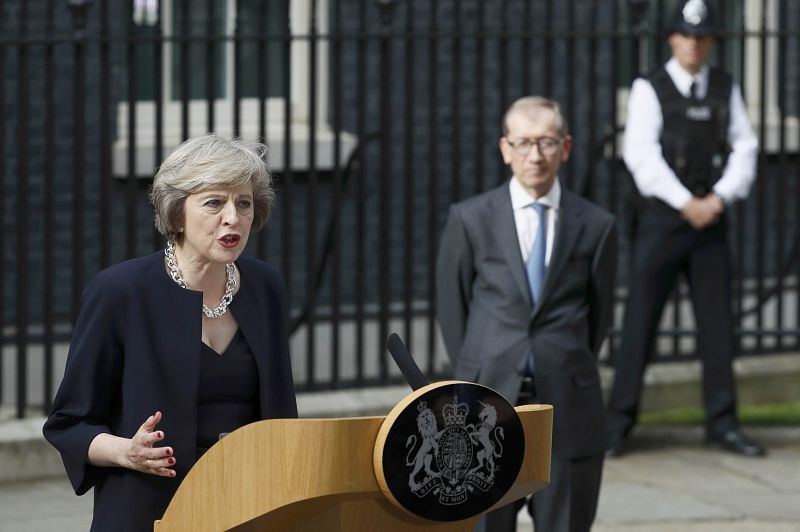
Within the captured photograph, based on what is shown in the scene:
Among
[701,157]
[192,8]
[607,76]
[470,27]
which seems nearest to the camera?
[701,157]

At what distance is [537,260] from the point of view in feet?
17.5

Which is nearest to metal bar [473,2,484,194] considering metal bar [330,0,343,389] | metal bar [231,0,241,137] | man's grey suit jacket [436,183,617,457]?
metal bar [330,0,343,389]

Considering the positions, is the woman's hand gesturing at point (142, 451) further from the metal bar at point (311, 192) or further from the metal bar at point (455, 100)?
the metal bar at point (455, 100)

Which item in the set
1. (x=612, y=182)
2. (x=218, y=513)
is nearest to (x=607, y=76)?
(x=612, y=182)

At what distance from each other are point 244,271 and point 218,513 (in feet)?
2.73

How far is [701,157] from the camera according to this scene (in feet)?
26.0

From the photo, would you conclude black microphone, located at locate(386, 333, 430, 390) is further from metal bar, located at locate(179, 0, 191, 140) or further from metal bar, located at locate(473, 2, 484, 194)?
metal bar, located at locate(473, 2, 484, 194)

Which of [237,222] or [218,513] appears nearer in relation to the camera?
[218,513]

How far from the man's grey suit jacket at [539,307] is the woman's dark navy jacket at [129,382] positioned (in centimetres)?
186

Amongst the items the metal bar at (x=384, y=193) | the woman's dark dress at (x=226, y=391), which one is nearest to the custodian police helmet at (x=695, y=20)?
the metal bar at (x=384, y=193)

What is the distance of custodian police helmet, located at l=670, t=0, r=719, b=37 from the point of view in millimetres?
8008

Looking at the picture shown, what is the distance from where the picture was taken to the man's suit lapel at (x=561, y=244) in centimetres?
528

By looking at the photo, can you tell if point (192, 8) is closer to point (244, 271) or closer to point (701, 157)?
point (701, 157)

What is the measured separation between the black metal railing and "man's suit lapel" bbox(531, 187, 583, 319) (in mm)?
2060
